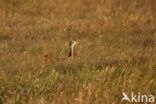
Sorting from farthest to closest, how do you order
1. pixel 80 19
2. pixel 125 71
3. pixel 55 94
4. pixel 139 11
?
pixel 139 11 → pixel 80 19 → pixel 125 71 → pixel 55 94

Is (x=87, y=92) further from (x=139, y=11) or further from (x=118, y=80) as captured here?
(x=139, y=11)

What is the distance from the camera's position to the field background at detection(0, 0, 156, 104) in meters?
5.51

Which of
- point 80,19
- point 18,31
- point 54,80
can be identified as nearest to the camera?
point 54,80

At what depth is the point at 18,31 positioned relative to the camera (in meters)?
10.2

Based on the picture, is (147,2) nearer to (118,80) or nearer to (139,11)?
(139,11)

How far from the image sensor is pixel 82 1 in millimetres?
13938

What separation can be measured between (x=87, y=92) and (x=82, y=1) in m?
8.80

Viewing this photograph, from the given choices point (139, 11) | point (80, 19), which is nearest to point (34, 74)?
point (80, 19)

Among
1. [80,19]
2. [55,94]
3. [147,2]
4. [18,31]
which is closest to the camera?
[55,94]

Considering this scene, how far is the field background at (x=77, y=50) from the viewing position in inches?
217

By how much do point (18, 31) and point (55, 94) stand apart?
5.06 m

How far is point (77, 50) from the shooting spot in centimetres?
839

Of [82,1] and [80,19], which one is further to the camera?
[82,1]

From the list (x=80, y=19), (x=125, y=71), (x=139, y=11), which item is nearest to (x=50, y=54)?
(x=125, y=71)
